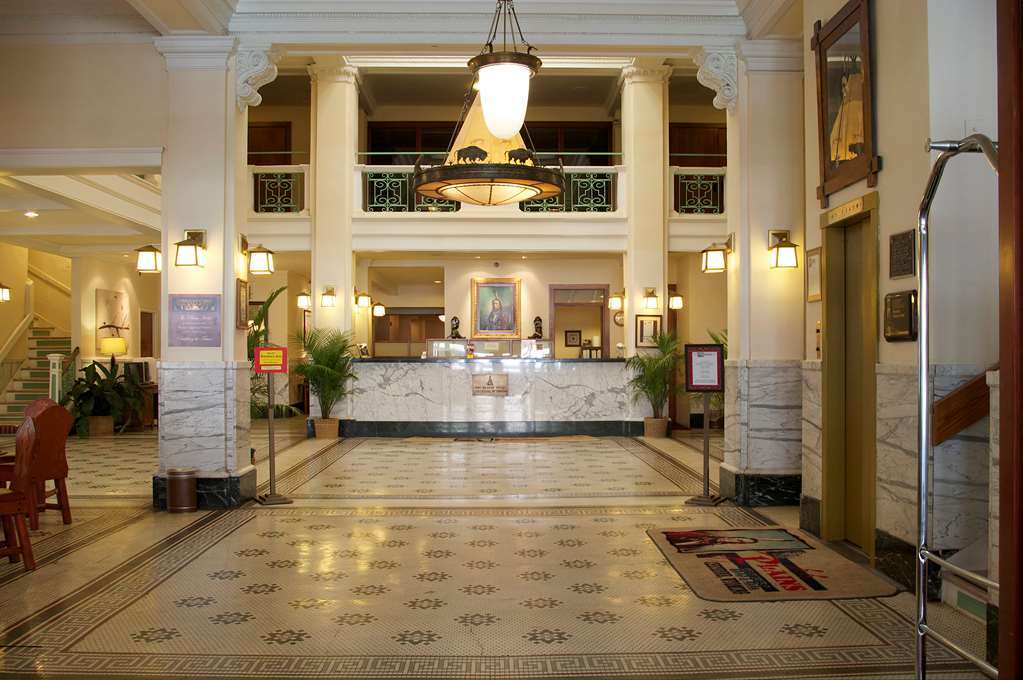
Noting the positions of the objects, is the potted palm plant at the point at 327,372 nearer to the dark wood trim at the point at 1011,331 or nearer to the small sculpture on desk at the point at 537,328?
the small sculpture on desk at the point at 537,328

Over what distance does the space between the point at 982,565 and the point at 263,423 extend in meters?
12.6

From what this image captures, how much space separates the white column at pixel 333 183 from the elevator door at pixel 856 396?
845 centimetres

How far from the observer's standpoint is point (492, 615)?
13.0 ft

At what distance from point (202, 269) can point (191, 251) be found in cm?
22

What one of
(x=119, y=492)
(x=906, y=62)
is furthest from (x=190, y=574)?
(x=906, y=62)

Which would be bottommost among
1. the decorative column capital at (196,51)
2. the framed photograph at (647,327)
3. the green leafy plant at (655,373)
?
the green leafy plant at (655,373)

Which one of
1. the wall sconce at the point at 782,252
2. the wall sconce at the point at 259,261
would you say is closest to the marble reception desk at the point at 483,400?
the wall sconce at the point at 259,261

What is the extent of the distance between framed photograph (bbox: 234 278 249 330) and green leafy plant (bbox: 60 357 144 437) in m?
6.86

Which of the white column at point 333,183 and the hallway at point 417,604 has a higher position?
the white column at point 333,183

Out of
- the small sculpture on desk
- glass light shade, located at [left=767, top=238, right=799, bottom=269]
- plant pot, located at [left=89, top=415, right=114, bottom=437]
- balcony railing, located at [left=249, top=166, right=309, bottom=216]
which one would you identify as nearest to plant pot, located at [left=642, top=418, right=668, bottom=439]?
the small sculpture on desk

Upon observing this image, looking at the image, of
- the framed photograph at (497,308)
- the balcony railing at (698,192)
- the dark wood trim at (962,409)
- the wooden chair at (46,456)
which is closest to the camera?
the dark wood trim at (962,409)

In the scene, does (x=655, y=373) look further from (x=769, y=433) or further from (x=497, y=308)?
(x=769, y=433)

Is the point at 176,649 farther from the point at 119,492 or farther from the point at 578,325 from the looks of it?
the point at 578,325

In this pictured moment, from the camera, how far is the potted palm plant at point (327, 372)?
11719mm
